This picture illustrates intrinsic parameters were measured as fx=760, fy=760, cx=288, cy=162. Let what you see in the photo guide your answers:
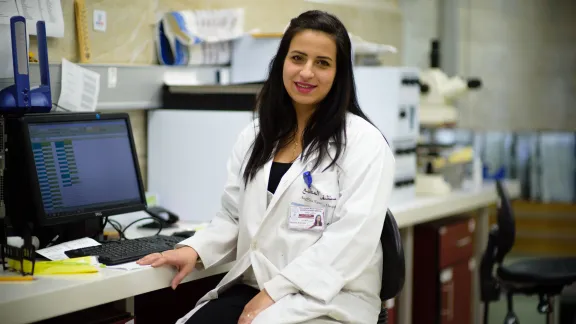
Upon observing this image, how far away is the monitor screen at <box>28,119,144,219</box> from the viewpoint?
2162 mm

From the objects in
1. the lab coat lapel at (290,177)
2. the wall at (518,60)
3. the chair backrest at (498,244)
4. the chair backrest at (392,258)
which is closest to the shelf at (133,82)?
the lab coat lapel at (290,177)

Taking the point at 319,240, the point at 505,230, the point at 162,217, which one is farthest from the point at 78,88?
the point at 505,230

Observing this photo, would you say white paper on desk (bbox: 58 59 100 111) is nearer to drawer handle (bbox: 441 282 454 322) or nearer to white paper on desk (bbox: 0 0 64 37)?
white paper on desk (bbox: 0 0 64 37)

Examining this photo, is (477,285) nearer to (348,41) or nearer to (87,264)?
(348,41)

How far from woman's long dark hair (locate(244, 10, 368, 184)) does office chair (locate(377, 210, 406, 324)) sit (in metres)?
0.24

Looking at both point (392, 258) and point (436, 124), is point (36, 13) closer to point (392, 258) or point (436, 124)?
point (392, 258)

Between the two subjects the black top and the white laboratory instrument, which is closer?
the black top

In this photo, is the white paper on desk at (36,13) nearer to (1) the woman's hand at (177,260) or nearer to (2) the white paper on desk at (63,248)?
(2) the white paper on desk at (63,248)

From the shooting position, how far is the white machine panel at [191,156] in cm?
275

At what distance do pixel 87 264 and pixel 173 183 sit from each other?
0.88 metres

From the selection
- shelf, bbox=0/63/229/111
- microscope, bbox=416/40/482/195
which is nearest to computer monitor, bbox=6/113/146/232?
shelf, bbox=0/63/229/111

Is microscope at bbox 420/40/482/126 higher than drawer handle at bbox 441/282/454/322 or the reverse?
higher

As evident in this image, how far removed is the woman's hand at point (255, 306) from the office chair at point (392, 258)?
36 cm

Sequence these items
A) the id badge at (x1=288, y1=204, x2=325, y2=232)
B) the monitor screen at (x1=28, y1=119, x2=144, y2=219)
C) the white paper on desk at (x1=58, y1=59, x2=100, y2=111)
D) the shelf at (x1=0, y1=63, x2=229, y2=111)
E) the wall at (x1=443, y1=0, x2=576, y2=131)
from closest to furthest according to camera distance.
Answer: the id badge at (x1=288, y1=204, x2=325, y2=232) → the monitor screen at (x1=28, y1=119, x2=144, y2=219) → the white paper on desk at (x1=58, y1=59, x2=100, y2=111) → the shelf at (x1=0, y1=63, x2=229, y2=111) → the wall at (x1=443, y1=0, x2=576, y2=131)
